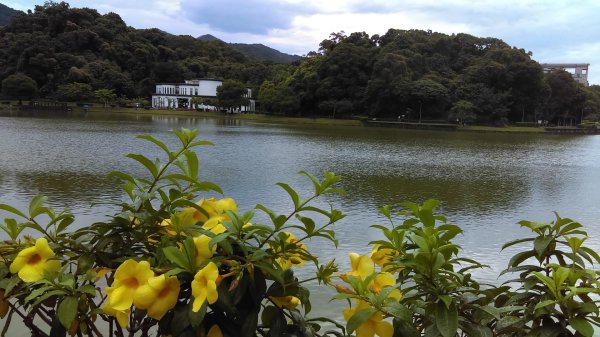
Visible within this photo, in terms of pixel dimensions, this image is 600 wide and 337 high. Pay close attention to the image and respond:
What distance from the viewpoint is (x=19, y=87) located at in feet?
167

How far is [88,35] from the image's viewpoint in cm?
6203

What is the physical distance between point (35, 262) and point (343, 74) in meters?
47.6

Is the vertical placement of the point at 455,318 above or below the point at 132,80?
below

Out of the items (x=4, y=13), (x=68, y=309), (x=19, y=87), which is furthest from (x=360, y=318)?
(x=4, y=13)

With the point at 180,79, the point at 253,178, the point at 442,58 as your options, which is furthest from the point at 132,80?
the point at 253,178

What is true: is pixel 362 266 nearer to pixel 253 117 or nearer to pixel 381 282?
pixel 381 282

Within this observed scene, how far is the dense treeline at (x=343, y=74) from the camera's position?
4481 cm

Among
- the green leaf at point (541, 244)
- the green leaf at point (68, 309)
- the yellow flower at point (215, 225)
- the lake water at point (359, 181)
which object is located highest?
the yellow flower at point (215, 225)

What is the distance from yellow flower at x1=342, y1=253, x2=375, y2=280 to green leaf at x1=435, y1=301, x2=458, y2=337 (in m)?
0.16

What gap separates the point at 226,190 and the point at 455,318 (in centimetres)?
804

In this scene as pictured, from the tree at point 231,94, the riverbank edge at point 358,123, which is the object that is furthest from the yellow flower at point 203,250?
the tree at point 231,94

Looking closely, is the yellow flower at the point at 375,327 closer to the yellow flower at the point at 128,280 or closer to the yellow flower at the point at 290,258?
the yellow flower at the point at 290,258

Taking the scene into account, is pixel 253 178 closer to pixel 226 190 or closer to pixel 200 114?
pixel 226 190

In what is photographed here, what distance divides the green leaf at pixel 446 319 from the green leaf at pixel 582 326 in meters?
0.22
